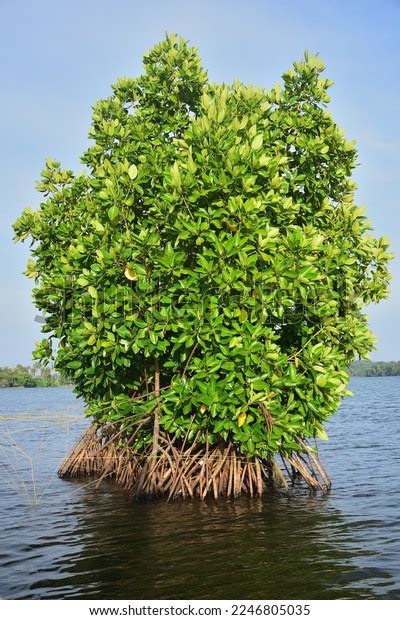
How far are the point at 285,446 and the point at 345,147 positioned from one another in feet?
18.3

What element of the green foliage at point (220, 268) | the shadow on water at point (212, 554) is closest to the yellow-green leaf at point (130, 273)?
the green foliage at point (220, 268)

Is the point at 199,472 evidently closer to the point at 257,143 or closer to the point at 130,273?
the point at 130,273

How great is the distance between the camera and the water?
24.4 ft

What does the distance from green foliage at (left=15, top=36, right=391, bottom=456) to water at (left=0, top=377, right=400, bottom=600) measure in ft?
4.26

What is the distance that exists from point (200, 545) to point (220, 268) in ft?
12.9

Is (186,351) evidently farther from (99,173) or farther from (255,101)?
(255,101)

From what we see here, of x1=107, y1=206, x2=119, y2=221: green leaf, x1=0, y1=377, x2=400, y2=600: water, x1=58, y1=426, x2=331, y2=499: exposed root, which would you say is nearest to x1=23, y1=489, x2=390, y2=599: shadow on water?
x1=0, y1=377, x2=400, y2=600: water

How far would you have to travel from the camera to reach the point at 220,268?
10.3 metres

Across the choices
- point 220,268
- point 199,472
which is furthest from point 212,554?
point 220,268

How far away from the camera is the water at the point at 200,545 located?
24.4ft

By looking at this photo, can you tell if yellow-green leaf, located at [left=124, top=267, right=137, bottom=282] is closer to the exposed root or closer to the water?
the water

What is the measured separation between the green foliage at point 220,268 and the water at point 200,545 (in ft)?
4.26
